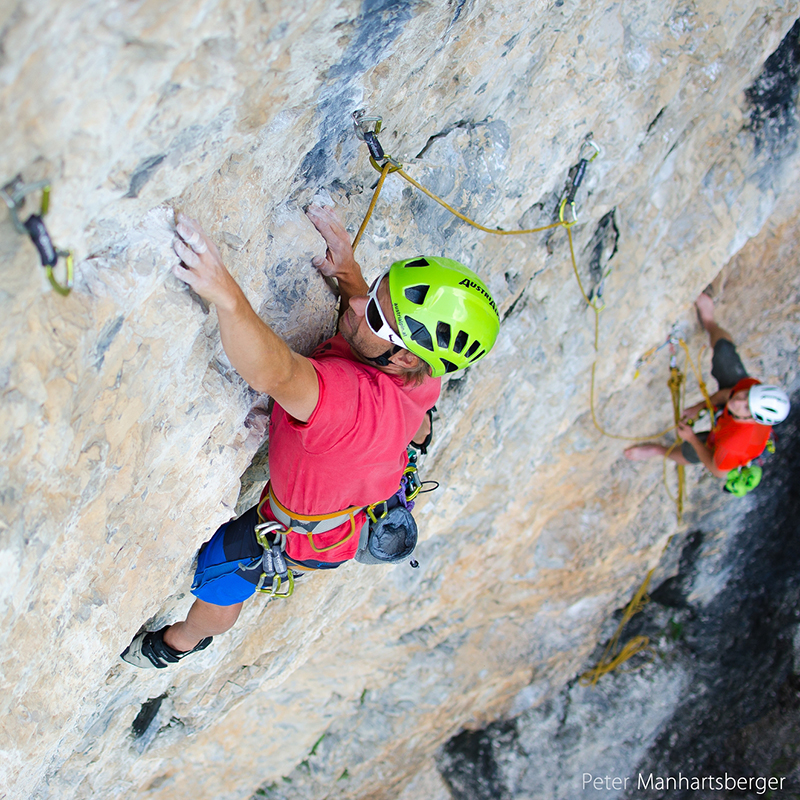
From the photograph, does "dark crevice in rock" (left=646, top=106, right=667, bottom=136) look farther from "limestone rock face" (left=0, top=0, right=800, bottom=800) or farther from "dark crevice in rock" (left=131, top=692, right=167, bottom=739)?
"dark crevice in rock" (left=131, top=692, right=167, bottom=739)

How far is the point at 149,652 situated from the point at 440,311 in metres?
2.18

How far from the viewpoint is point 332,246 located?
2.59 meters

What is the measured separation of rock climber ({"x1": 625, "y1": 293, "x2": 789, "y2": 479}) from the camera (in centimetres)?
511

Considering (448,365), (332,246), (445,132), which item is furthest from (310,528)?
(445,132)

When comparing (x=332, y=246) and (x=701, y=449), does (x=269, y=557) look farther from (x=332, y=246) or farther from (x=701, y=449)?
(x=701, y=449)

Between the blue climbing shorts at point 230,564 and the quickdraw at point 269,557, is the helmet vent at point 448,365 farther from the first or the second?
the blue climbing shorts at point 230,564

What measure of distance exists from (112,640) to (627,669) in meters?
6.04

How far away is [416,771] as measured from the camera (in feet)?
20.9

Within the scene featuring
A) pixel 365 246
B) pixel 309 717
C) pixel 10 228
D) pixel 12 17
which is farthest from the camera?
pixel 309 717

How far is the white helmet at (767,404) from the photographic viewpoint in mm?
5012

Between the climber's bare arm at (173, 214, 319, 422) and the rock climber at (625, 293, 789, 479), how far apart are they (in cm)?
456

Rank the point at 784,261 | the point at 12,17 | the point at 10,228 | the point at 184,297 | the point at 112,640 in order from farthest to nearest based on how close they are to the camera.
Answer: the point at 784,261 < the point at 112,640 < the point at 184,297 < the point at 10,228 < the point at 12,17

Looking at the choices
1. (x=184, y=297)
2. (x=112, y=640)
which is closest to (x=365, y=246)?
(x=184, y=297)

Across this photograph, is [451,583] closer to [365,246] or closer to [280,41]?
[365,246]
